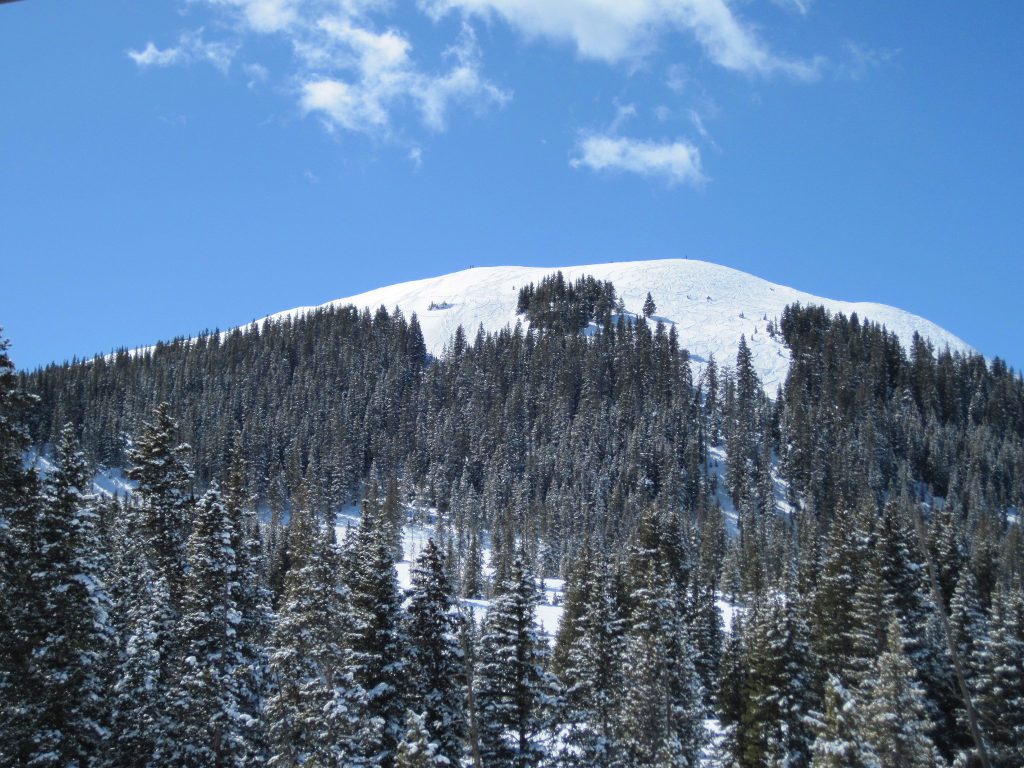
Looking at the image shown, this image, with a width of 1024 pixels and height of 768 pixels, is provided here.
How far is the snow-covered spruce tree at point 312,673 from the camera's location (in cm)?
2362

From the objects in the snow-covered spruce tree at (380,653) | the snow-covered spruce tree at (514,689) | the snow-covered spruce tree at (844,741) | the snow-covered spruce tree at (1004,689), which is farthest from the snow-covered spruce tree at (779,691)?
the snow-covered spruce tree at (380,653)

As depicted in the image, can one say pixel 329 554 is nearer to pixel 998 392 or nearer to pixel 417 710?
Answer: pixel 417 710

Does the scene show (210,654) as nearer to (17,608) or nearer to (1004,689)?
(17,608)

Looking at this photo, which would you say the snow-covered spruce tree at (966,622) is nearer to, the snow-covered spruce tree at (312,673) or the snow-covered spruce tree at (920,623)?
the snow-covered spruce tree at (920,623)

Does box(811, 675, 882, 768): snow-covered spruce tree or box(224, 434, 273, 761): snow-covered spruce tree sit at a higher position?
box(224, 434, 273, 761): snow-covered spruce tree

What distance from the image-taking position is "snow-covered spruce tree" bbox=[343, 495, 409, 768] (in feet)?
82.2

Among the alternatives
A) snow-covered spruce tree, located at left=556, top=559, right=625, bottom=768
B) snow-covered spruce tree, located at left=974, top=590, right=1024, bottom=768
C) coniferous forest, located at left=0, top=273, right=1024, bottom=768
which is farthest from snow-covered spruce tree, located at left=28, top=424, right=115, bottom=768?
snow-covered spruce tree, located at left=974, top=590, right=1024, bottom=768

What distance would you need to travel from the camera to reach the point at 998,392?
197875 mm

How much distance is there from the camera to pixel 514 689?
2873 centimetres

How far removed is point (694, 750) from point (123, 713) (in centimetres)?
2936

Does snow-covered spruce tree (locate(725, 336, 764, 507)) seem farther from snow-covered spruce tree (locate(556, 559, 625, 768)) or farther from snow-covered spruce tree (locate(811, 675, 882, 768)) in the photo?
snow-covered spruce tree (locate(811, 675, 882, 768))

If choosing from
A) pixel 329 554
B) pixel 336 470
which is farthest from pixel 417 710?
pixel 336 470

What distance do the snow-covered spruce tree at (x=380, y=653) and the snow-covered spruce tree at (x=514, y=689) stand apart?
3.59 m

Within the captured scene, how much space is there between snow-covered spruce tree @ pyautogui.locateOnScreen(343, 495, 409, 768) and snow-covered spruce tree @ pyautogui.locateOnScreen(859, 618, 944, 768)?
677 inches
